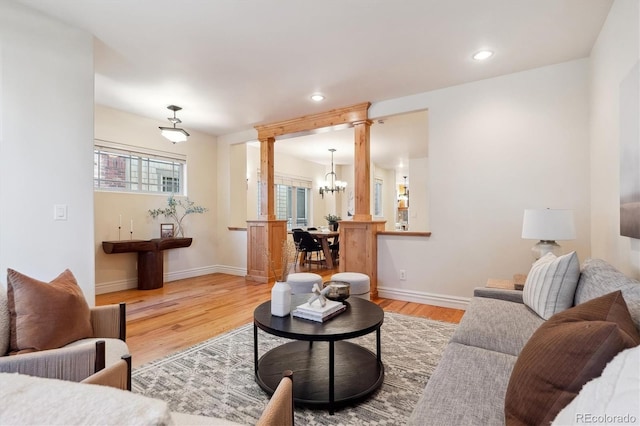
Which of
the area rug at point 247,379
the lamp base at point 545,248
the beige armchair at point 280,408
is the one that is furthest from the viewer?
the lamp base at point 545,248

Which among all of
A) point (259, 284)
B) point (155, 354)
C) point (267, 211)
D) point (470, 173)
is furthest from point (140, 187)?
point (470, 173)

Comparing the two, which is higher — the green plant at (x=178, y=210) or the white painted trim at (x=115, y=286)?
the green plant at (x=178, y=210)

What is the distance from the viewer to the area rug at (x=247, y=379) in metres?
1.71

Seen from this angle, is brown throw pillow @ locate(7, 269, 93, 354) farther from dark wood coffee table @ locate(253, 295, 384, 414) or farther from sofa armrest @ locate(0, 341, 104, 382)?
dark wood coffee table @ locate(253, 295, 384, 414)

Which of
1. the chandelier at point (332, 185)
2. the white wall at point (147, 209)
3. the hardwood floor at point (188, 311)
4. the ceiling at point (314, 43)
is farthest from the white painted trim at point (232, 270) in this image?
the chandelier at point (332, 185)

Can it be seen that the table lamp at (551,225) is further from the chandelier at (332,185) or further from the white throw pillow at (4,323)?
the chandelier at (332,185)

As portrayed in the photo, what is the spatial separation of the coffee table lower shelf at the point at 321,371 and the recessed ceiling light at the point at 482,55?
9.32 ft

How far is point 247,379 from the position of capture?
207 cm

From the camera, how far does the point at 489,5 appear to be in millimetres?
2221

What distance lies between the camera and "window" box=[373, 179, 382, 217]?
32.1 ft

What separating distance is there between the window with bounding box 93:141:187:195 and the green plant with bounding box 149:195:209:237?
206mm

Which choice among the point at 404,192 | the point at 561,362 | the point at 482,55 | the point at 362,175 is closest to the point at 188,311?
the point at 362,175

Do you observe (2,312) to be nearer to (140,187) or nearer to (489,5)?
(489,5)

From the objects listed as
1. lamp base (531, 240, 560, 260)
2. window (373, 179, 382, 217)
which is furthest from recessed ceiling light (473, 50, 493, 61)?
window (373, 179, 382, 217)
